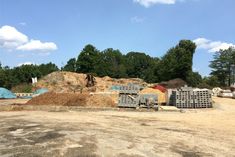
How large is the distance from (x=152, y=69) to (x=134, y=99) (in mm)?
78262

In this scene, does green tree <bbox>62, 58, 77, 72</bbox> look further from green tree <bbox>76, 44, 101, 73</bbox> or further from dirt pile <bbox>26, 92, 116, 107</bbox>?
dirt pile <bbox>26, 92, 116, 107</bbox>

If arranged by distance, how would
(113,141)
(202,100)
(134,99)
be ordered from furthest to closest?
(202,100) → (134,99) → (113,141)

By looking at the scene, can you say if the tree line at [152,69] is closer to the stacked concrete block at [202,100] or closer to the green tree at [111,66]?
the green tree at [111,66]

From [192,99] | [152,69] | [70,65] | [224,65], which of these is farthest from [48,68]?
[192,99]

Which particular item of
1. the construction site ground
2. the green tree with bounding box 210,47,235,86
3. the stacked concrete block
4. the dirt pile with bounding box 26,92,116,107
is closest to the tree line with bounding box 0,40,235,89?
the green tree with bounding box 210,47,235,86

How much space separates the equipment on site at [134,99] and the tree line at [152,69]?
4730cm

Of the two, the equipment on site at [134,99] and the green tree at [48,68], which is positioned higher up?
the green tree at [48,68]

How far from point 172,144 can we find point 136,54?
121 m

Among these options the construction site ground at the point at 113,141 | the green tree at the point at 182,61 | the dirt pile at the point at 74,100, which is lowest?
the construction site ground at the point at 113,141

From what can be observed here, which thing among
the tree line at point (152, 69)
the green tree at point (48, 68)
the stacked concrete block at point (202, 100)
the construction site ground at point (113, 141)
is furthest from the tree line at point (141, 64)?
the construction site ground at point (113, 141)

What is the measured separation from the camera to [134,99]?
2961cm

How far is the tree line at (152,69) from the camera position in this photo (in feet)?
259

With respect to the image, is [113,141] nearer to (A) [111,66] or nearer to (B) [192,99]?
(B) [192,99]

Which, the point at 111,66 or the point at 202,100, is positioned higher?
the point at 111,66
